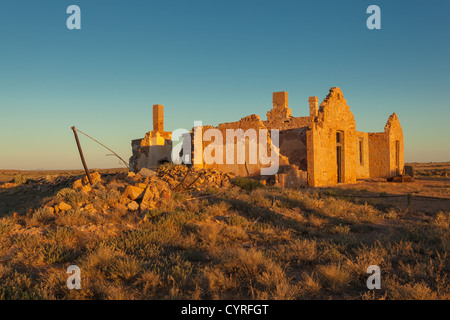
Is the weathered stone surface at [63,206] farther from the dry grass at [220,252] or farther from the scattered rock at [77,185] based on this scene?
the scattered rock at [77,185]

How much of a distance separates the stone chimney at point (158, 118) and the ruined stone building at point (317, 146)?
0.25 feet

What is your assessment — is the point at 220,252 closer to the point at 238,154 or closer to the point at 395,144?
the point at 238,154

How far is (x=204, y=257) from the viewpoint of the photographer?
5.25 metres

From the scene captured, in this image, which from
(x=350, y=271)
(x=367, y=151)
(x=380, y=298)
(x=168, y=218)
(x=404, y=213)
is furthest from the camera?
(x=367, y=151)

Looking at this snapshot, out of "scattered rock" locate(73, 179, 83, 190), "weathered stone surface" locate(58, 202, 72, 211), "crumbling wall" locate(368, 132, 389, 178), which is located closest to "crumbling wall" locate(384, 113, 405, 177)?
"crumbling wall" locate(368, 132, 389, 178)

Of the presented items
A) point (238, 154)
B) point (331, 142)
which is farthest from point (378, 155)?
point (238, 154)

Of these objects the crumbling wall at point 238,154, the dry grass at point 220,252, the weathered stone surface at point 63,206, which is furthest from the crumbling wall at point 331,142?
the weathered stone surface at point 63,206

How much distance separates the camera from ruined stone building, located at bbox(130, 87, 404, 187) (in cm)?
1625

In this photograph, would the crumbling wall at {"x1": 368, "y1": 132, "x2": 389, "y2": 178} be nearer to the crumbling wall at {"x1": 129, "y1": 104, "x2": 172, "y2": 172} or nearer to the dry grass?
the dry grass

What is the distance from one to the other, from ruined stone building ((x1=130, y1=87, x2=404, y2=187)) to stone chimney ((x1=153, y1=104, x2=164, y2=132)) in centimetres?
8

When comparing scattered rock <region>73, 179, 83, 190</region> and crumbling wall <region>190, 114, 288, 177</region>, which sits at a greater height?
crumbling wall <region>190, 114, 288, 177</region>
